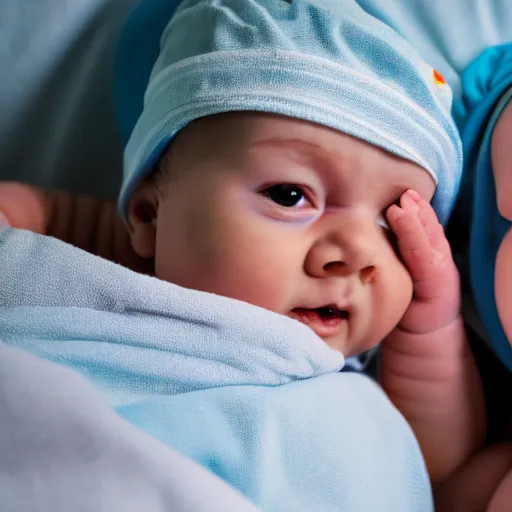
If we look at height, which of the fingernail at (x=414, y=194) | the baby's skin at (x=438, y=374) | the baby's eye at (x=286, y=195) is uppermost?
the baby's eye at (x=286, y=195)

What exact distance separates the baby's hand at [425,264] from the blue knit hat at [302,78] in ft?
0.22

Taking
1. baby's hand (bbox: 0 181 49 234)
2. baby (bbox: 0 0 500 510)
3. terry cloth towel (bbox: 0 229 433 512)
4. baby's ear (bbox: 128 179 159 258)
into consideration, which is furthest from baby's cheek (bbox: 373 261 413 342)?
baby's hand (bbox: 0 181 49 234)

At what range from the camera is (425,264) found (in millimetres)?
885

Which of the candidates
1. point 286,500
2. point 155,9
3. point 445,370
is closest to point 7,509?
point 286,500

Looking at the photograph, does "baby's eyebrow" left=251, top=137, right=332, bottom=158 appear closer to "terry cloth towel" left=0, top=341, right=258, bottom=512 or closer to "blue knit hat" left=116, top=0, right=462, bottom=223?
"blue knit hat" left=116, top=0, right=462, bottom=223

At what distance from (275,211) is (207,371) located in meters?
0.22

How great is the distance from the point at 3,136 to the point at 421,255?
0.73m

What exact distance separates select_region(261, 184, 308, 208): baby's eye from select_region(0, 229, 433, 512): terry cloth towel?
0.47 feet

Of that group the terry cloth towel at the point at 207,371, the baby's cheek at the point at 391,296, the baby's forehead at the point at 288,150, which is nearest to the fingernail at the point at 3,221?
the terry cloth towel at the point at 207,371

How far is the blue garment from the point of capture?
3.03 feet

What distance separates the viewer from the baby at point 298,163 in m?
0.75

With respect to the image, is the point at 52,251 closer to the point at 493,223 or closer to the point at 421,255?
the point at 421,255

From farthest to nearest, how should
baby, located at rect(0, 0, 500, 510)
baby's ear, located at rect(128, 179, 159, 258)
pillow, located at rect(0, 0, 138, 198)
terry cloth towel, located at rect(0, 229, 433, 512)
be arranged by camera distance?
pillow, located at rect(0, 0, 138, 198)
baby's ear, located at rect(128, 179, 159, 258)
baby, located at rect(0, 0, 500, 510)
terry cloth towel, located at rect(0, 229, 433, 512)

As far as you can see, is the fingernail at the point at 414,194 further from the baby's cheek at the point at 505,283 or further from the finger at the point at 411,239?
the baby's cheek at the point at 505,283
